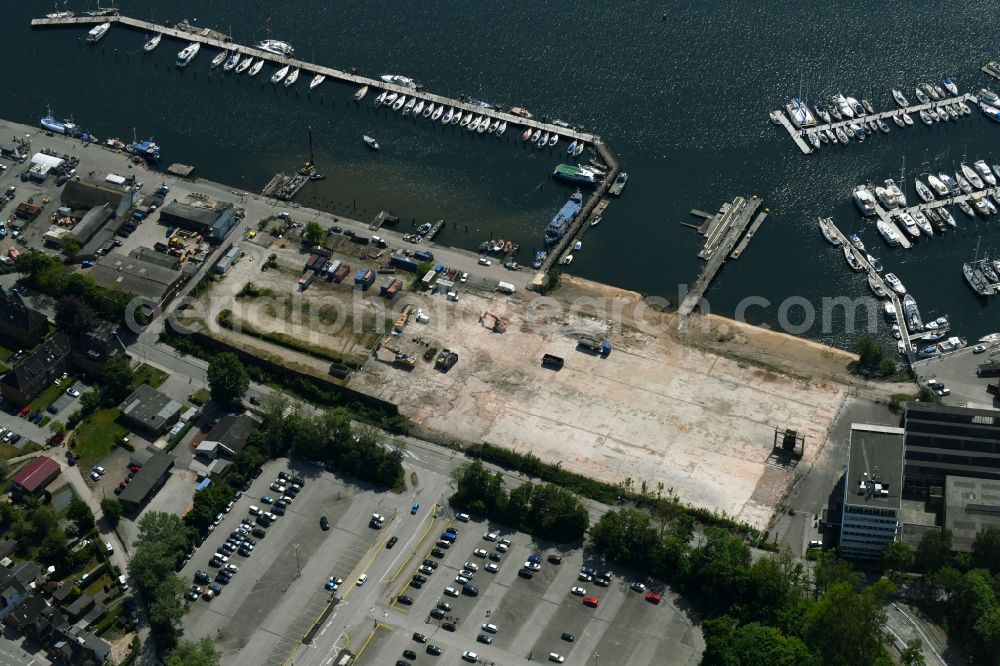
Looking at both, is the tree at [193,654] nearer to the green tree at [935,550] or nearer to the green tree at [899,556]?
the green tree at [899,556]

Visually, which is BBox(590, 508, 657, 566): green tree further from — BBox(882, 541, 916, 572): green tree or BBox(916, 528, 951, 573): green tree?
BBox(916, 528, 951, 573): green tree

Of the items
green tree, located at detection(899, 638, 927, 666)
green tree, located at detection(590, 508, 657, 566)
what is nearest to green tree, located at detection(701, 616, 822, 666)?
green tree, located at detection(899, 638, 927, 666)

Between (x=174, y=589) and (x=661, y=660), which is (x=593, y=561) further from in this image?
(x=174, y=589)

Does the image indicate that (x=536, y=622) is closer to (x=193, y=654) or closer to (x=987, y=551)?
(x=193, y=654)

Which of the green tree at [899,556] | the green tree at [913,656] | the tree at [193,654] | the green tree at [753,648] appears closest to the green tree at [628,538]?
the green tree at [753,648]

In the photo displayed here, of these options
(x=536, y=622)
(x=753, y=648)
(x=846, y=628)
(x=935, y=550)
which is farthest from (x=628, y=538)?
(x=935, y=550)

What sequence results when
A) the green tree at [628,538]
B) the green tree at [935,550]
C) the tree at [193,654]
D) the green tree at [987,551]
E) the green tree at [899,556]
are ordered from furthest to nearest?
the green tree at [628,538], the green tree at [935,550], the green tree at [899,556], the green tree at [987,551], the tree at [193,654]
